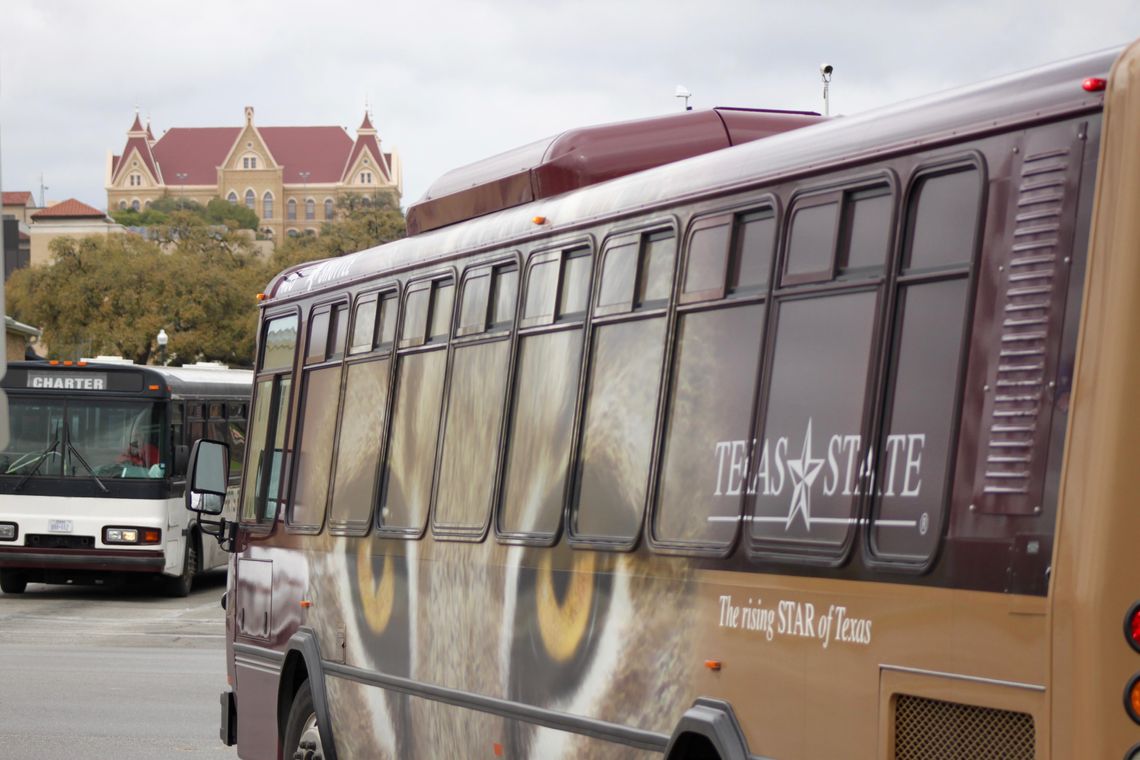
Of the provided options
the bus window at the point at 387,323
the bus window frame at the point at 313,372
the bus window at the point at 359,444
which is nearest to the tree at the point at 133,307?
the bus window frame at the point at 313,372

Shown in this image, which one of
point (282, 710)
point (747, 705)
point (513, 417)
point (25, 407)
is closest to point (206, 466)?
point (282, 710)

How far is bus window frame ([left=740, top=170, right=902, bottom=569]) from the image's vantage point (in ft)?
16.8

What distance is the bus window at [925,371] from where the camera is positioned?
4844 millimetres

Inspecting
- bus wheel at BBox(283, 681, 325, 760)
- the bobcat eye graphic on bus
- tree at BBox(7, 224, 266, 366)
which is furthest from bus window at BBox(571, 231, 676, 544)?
tree at BBox(7, 224, 266, 366)

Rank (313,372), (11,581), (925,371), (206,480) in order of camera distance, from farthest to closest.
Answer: (11,581), (206,480), (313,372), (925,371)

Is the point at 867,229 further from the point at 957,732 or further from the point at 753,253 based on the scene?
the point at 957,732

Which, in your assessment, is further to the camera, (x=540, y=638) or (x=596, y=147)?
(x=596, y=147)

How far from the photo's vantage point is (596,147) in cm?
787

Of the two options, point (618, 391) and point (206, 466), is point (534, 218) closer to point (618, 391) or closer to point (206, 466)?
point (618, 391)

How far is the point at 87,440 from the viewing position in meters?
23.8

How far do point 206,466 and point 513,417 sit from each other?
143 inches

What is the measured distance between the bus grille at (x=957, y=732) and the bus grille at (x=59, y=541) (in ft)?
65.0

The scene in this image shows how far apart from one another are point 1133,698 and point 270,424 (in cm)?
682

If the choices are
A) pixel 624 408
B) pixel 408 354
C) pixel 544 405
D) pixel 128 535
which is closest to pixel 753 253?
pixel 624 408
